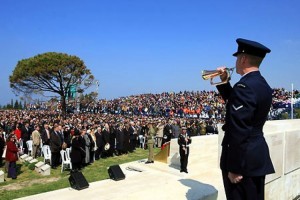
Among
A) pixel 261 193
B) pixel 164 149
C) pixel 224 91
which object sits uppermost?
pixel 224 91

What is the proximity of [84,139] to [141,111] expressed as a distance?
90.8 ft

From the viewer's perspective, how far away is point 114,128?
18.9 metres

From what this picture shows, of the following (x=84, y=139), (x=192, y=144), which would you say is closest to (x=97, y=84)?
(x=84, y=139)

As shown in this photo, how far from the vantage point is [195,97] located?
42.6 meters

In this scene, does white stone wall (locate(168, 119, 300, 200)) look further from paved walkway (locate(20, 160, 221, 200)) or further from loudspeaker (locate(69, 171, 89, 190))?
loudspeaker (locate(69, 171, 89, 190))

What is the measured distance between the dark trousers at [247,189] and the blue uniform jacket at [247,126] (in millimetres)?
100

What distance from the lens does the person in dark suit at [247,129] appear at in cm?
288

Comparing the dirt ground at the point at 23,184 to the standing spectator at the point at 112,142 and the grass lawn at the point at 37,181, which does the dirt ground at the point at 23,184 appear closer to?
the grass lawn at the point at 37,181

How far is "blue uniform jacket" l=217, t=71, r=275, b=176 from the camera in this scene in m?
2.87

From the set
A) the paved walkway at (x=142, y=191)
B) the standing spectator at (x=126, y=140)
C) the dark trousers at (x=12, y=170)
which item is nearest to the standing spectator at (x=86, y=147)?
the dark trousers at (x=12, y=170)

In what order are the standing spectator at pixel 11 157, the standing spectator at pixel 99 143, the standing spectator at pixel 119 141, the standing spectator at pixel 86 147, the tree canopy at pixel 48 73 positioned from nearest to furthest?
the standing spectator at pixel 11 157 < the standing spectator at pixel 86 147 < the standing spectator at pixel 99 143 < the standing spectator at pixel 119 141 < the tree canopy at pixel 48 73

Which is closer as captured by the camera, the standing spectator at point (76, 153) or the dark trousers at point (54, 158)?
the standing spectator at point (76, 153)

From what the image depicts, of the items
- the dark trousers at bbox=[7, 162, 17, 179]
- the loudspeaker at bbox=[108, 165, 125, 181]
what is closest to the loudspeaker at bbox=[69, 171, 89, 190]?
the loudspeaker at bbox=[108, 165, 125, 181]

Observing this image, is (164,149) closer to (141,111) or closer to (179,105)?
(179,105)
